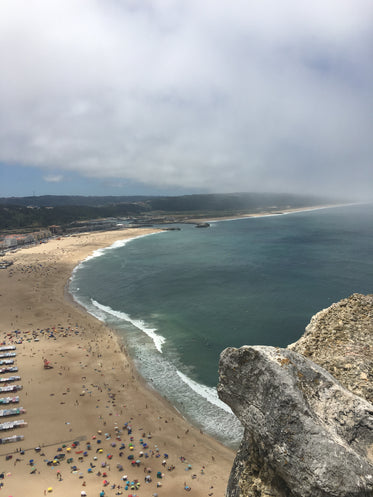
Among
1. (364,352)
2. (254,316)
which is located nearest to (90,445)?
(364,352)

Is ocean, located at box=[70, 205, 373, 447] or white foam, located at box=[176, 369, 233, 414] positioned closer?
white foam, located at box=[176, 369, 233, 414]

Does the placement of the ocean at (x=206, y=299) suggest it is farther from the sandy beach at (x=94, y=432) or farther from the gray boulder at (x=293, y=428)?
the gray boulder at (x=293, y=428)

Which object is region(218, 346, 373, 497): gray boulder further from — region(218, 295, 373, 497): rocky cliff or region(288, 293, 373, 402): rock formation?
region(288, 293, 373, 402): rock formation

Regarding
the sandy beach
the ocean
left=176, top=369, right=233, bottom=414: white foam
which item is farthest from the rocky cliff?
left=176, top=369, right=233, bottom=414: white foam

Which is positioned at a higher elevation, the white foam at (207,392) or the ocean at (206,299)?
the ocean at (206,299)

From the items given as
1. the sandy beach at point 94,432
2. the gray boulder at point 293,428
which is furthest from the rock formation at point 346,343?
the sandy beach at point 94,432

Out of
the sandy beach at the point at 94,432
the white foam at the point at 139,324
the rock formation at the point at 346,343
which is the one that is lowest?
the sandy beach at the point at 94,432
